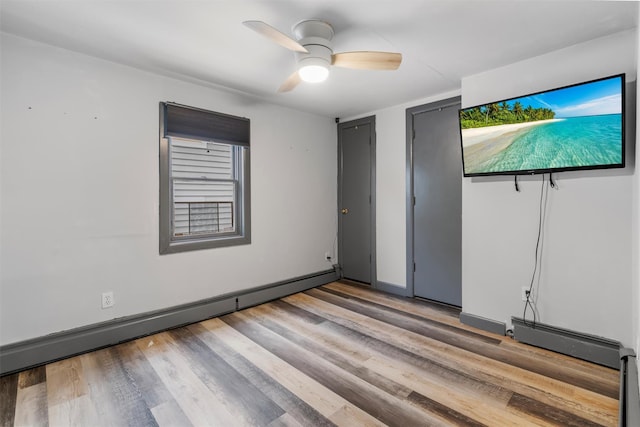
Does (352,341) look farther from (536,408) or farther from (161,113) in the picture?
(161,113)

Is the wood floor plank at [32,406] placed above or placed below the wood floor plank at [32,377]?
below

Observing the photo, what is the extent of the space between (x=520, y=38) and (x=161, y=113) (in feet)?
10.3

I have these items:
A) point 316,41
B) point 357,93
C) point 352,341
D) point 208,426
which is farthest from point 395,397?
point 357,93

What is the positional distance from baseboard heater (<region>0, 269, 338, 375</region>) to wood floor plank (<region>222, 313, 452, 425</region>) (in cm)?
54

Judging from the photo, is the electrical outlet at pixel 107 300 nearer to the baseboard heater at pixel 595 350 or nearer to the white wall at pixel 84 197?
the white wall at pixel 84 197

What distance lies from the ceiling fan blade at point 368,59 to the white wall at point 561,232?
132 centimetres

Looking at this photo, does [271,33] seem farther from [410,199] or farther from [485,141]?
[410,199]

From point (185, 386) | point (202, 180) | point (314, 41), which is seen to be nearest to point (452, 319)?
point (185, 386)

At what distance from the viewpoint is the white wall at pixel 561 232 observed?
2232 millimetres

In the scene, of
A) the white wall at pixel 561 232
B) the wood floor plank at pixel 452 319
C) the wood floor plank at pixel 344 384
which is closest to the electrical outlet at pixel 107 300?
the wood floor plank at pixel 344 384

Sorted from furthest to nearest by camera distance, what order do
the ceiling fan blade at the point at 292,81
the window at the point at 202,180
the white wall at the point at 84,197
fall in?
the window at the point at 202,180
the ceiling fan blade at the point at 292,81
the white wall at the point at 84,197

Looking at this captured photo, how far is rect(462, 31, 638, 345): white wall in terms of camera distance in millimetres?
2232

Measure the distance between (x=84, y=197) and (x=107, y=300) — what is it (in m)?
0.90

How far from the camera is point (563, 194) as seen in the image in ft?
8.08
